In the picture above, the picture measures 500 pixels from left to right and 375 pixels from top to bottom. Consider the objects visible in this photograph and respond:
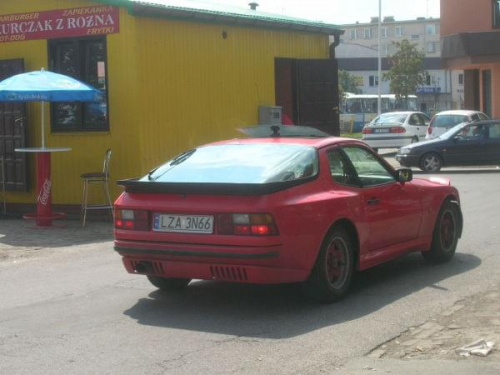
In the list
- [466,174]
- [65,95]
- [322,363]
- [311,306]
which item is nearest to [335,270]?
[311,306]

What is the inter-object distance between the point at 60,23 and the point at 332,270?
28.7 ft

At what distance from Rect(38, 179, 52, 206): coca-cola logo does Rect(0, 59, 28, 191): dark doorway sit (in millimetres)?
1698

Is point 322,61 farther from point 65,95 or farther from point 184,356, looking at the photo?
point 184,356

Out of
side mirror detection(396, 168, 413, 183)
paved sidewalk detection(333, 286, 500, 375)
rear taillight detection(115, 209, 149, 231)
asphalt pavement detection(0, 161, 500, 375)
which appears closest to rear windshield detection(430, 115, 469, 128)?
asphalt pavement detection(0, 161, 500, 375)

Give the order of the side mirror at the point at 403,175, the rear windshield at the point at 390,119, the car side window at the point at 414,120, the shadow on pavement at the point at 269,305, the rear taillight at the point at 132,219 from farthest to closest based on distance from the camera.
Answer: the car side window at the point at 414,120
the rear windshield at the point at 390,119
the side mirror at the point at 403,175
the rear taillight at the point at 132,219
the shadow on pavement at the point at 269,305

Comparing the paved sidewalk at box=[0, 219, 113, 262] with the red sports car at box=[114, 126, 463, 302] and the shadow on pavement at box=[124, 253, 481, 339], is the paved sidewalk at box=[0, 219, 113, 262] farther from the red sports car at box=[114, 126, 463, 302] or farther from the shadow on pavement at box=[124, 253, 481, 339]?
the red sports car at box=[114, 126, 463, 302]

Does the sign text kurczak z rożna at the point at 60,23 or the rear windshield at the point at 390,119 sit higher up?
the sign text kurczak z rożna at the point at 60,23

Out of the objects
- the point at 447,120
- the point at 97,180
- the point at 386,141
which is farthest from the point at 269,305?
the point at 386,141

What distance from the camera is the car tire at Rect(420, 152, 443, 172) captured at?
23641 millimetres

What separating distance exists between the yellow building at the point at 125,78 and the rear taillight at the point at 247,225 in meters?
6.95

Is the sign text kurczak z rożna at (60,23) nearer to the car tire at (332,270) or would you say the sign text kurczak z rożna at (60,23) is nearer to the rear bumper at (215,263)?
the rear bumper at (215,263)

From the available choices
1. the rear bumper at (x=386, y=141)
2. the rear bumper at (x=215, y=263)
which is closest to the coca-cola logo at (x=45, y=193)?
the rear bumper at (x=215, y=263)

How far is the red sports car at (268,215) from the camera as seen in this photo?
7.02 metres

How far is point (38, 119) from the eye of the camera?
1497 cm
